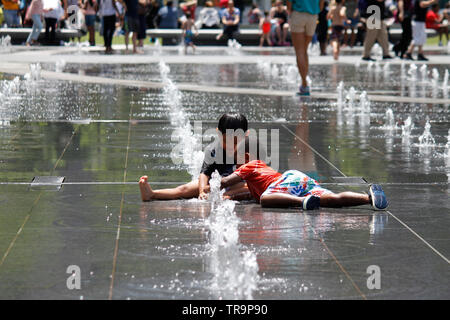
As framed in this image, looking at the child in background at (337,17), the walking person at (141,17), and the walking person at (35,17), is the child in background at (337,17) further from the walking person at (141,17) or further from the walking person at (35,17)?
the walking person at (35,17)

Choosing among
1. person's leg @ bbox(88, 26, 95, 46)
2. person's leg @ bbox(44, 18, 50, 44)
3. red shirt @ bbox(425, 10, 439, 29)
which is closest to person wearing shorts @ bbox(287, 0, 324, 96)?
person's leg @ bbox(44, 18, 50, 44)

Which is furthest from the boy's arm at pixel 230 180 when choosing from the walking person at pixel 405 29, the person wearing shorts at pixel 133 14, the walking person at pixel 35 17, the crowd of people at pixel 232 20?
the walking person at pixel 35 17

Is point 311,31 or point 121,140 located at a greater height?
point 311,31

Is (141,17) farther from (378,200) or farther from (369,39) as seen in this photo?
(378,200)

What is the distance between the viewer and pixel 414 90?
54.2ft

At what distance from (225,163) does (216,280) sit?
2.52 meters

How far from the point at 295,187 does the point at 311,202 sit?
0.78 feet

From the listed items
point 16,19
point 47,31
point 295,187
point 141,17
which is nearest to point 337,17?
point 141,17

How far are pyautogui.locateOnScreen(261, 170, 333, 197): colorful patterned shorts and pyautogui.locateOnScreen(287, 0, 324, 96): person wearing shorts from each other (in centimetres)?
789

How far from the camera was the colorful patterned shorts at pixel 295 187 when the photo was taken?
22.3 ft

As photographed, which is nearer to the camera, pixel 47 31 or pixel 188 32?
pixel 188 32

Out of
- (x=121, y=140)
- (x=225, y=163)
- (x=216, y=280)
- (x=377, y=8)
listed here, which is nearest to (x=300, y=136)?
(x=121, y=140)

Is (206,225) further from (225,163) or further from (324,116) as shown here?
(324,116)

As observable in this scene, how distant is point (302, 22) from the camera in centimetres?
1458
